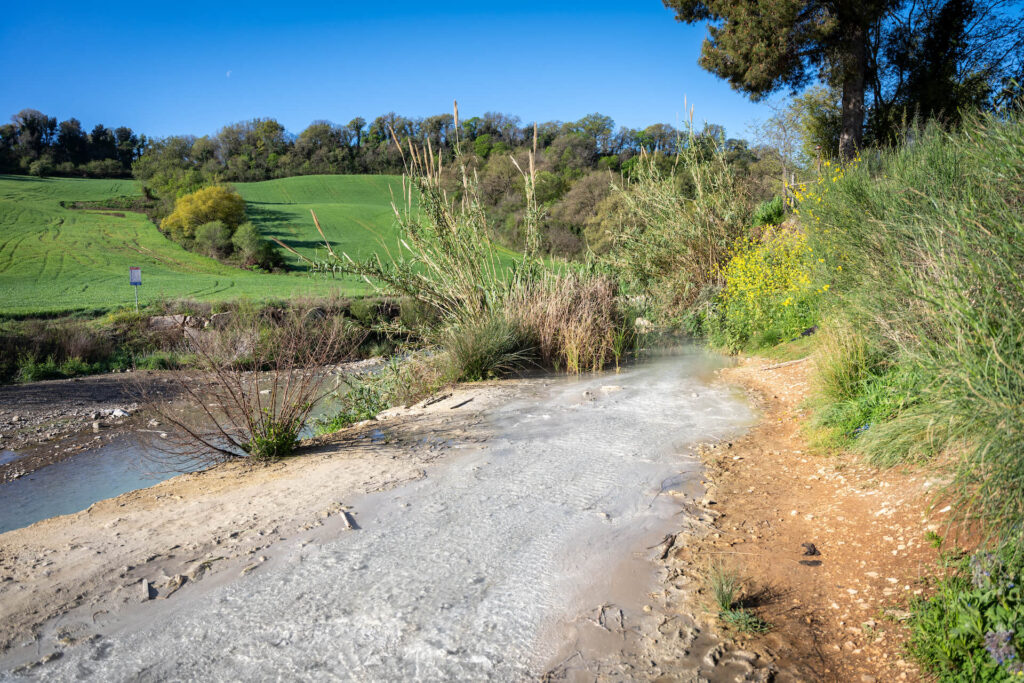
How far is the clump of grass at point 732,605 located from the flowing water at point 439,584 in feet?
1.28

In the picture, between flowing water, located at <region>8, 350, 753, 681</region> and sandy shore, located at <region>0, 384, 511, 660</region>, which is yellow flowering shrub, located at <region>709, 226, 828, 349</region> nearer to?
flowing water, located at <region>8, 350, 753, 681</region>

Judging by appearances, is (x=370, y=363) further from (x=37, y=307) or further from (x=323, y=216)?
(x=323, y=216)

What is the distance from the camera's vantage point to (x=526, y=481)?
4.88m

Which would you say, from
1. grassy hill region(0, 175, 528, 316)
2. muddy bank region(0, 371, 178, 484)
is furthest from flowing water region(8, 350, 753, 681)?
grassy hill region(0, 175, 528, 316)

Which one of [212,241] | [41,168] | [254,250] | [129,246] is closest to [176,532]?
[254,250]

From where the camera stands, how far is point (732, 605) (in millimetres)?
3127

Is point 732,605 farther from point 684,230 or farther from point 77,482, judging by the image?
point 684,230

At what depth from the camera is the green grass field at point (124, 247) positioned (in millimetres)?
23969

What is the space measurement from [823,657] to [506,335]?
645cm

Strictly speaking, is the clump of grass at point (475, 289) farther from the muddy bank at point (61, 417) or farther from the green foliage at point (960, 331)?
the green foliage at point (960, 331)

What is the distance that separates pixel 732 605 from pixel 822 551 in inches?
32.7

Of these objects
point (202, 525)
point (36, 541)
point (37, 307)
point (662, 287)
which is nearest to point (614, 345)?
point (662, 287)

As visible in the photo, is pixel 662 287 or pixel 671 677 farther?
pixel 662 287

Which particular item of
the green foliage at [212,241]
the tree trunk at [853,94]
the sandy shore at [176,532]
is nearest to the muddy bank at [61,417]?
the sandy shore at [176,532]
